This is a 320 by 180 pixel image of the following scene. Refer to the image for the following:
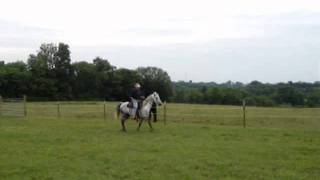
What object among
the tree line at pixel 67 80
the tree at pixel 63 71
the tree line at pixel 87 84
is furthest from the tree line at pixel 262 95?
the tree at pixel 63 71

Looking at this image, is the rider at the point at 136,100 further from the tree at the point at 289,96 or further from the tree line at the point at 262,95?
the tree at the point at 289,96

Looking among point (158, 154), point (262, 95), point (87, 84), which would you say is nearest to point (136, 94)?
point (158, 154)

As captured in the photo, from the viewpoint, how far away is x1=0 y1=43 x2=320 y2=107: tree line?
72875 mm

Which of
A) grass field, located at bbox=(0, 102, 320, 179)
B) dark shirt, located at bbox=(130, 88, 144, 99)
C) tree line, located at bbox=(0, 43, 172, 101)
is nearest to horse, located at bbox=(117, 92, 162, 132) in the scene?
dark shirt, located at bbox=(130, 88, 144, 99)

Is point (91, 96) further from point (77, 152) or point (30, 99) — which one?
point (77, 152)

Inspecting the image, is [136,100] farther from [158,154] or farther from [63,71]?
[63,71]

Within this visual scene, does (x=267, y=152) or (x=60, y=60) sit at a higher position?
(x=60, y=60)

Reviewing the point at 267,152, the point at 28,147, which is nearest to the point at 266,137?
the point at 267,152

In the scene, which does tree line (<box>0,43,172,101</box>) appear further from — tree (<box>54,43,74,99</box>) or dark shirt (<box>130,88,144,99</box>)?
dark shirt (<box>130,88,144,99</box>)

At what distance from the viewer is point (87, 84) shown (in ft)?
283

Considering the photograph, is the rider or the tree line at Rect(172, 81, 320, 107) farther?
the tree line at Rect(172, 81, 320, 107)

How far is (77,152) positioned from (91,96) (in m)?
70.6

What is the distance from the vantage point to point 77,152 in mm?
14594

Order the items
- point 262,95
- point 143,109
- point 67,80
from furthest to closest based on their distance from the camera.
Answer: point 67,80 < point 262,95 < point 143,109
